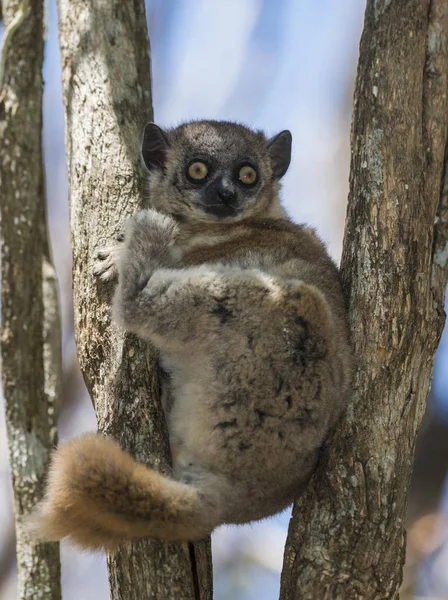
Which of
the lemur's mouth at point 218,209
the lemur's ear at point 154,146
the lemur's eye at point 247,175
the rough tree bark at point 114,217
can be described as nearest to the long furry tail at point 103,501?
the rough tree bark at point 114,217

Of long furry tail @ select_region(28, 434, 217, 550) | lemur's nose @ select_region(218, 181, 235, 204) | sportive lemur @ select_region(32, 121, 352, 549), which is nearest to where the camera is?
long furry tail @ select_region(28, 434, 217, 550)

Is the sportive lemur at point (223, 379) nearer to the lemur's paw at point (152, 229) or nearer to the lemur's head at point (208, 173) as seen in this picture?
the lemur's paw at point (152, 229)

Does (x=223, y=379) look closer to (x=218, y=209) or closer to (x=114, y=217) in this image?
(x=114, y=217)

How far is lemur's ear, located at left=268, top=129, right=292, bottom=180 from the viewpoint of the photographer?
4945 millimetres

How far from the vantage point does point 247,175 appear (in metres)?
4.61

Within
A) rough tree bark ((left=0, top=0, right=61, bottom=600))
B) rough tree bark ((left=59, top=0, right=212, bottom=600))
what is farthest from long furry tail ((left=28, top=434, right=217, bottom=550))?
rough tree bark ((left=0, top=0, right=61, bottom=600))

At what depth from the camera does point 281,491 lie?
367 centimetres

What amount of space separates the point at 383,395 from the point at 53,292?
7.24 ft

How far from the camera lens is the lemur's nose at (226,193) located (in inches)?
171

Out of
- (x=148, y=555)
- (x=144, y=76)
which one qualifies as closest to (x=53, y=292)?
(x=144, y=76)

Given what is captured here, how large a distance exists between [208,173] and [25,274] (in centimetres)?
122

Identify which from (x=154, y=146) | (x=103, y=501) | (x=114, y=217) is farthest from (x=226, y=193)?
(x=103, y=501)

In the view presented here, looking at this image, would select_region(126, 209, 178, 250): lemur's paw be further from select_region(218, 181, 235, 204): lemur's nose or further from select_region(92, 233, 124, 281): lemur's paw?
select_region(218, 181, 235, 204): lemur's nose

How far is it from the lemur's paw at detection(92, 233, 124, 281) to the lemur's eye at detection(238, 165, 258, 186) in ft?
3.09
